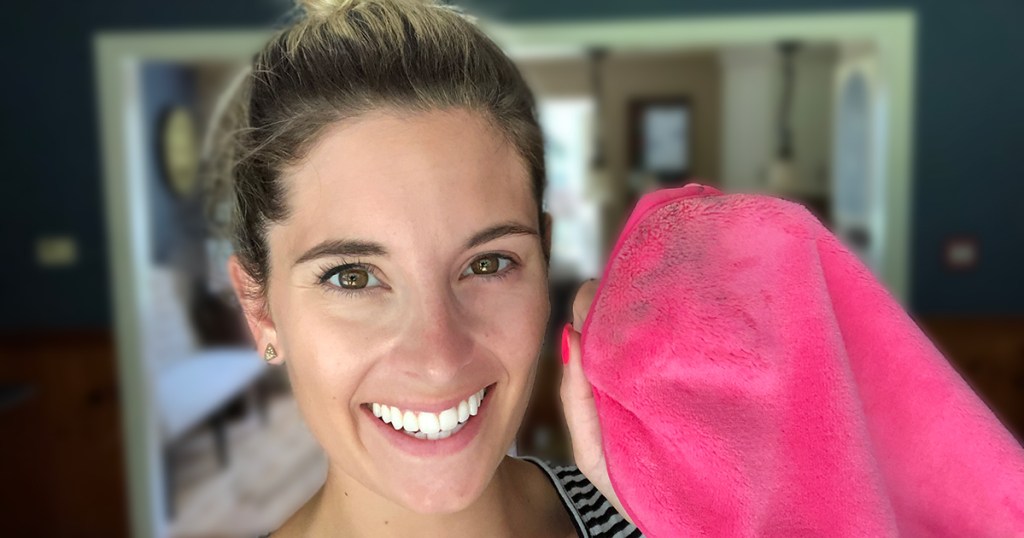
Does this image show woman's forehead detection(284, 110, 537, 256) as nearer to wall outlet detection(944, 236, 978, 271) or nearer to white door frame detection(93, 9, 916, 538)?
white door frame detection(93, 9, 916, 538)

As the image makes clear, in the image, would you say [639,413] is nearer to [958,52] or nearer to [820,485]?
[820,485]

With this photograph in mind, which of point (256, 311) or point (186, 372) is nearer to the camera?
point (256, 311)

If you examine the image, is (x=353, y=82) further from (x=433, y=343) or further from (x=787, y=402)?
(x=787, y=402)

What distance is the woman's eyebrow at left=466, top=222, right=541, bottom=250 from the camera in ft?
2.26

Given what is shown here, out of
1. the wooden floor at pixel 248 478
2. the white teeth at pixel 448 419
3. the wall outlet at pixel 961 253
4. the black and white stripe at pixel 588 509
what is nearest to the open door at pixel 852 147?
the wall outlet at pixel 961 253

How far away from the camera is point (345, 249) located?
678 mm

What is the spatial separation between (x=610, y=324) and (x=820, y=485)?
0.17m

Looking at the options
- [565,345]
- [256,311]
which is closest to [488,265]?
[565,345]

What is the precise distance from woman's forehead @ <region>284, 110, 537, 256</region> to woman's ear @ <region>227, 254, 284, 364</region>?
0.12 metres

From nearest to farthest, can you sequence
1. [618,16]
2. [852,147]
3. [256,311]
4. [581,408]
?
[581,408], [256,311], [618,16], [852,147]

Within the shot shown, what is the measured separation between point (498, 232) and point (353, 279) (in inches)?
5.5

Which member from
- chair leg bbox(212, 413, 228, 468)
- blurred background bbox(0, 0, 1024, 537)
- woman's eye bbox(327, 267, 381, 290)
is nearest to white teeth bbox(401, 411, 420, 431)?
woman's eye bbox(327, 267, 381, 290)

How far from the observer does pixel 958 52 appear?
254 centimetres

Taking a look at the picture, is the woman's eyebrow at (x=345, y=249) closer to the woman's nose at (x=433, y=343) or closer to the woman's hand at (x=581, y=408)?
the woman's nose at (x=433, y=343)
